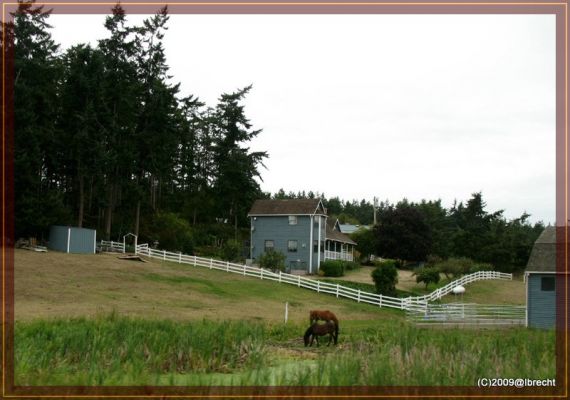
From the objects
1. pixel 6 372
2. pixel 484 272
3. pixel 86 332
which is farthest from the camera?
pixel 484 272

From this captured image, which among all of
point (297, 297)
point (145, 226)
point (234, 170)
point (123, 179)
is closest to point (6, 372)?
point (297, 297)

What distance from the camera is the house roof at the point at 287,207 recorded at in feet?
201

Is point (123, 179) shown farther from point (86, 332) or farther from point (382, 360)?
point (382, 360)

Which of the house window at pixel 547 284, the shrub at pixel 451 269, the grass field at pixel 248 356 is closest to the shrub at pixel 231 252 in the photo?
the shrub at pixel 451 269

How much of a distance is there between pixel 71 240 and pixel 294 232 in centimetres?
2252

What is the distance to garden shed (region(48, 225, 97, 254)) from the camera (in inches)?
1804

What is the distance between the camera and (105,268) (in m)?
40.6

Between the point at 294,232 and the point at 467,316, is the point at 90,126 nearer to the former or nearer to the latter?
the point at 294,232

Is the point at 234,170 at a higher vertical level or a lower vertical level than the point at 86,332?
higher

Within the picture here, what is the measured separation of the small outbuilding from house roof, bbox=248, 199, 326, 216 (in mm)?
31407

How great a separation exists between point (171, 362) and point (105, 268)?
30409 mm

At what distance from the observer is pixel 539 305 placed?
30.0 m

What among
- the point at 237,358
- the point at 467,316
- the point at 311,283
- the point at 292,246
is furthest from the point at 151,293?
the point at 292,246

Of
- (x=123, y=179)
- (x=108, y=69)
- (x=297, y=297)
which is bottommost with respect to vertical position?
(x=297, y=297)
